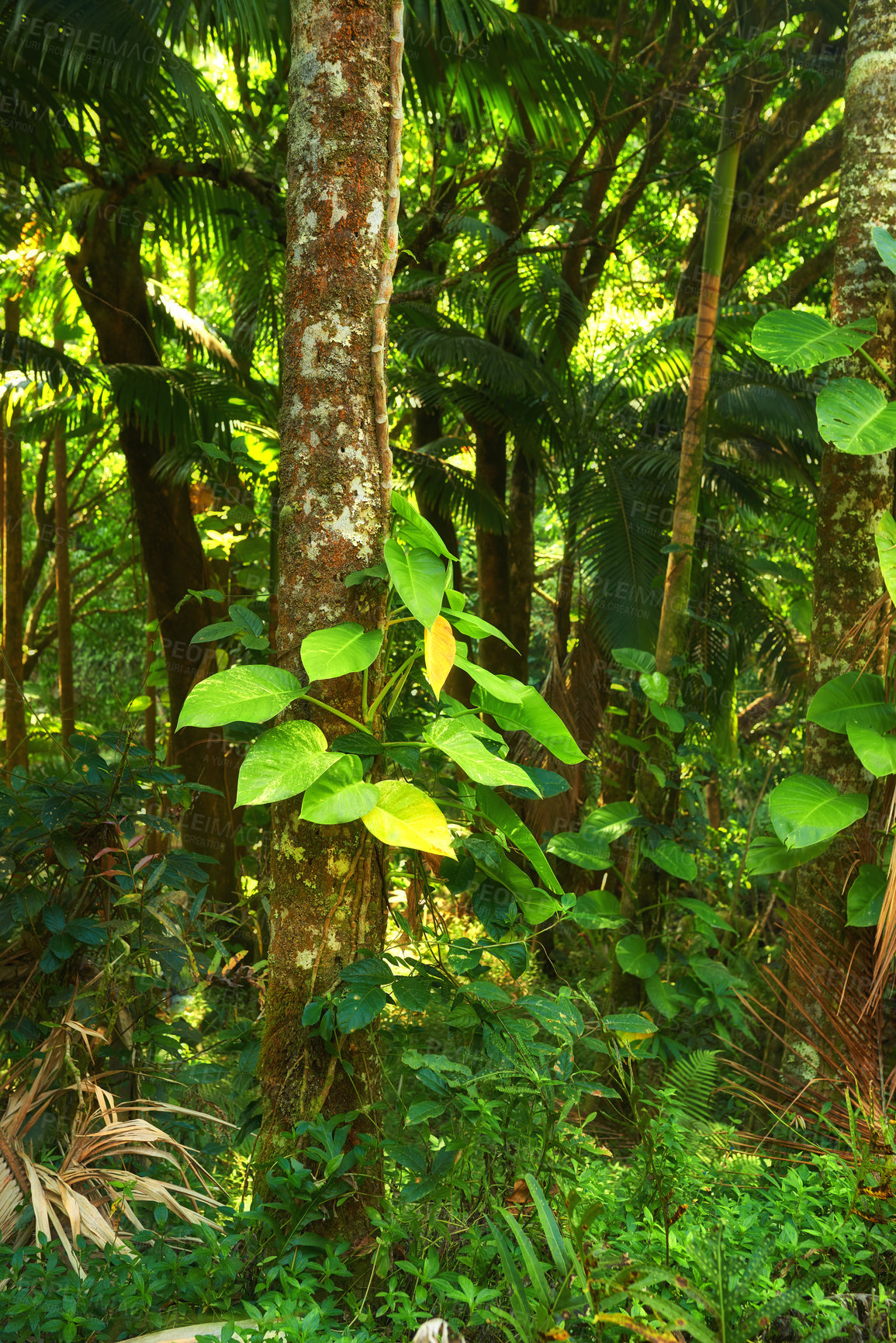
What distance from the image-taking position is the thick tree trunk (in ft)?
17.3

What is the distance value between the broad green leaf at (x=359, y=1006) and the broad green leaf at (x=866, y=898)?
4.85ft

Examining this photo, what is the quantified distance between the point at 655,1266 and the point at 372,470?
131 cm

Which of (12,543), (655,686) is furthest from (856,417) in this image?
(12,543)

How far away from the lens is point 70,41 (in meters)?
3.52

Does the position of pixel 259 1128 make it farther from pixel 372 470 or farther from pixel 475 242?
pixel 475 242

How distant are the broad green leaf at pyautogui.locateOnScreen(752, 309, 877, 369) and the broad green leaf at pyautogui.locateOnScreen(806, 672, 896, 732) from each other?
0.83 meters

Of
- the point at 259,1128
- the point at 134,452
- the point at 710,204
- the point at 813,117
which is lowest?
the point at 259,1128

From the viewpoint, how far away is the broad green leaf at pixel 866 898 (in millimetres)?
2480

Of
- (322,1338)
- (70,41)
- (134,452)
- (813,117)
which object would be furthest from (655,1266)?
(813,117)

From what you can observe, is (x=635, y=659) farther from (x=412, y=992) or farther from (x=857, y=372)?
(x=412, y=992)

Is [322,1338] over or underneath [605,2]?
underneath

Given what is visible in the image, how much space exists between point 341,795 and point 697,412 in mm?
2724

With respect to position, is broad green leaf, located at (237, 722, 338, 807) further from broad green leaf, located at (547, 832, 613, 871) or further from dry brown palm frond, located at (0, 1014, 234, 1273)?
broad green leaf, located at (547, 832, 613, 871)

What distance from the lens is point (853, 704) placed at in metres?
2.58
